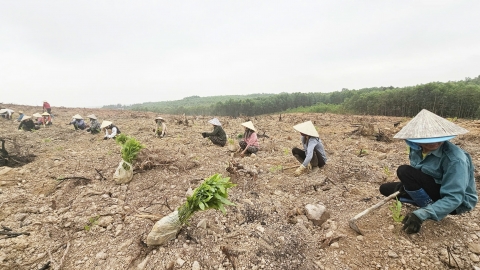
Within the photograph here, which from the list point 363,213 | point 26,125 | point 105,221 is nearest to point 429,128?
point 363,213

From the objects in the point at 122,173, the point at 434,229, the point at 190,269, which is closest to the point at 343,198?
the point at 434,229

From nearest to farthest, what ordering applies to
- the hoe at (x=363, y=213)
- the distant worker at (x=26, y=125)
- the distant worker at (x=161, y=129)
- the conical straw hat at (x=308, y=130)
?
the hoe at (x=363, y=213), the conical straw hat at (x=308, y=130), the distant worker at (x=161, y=129), the distant worker at (x=26, y=125)

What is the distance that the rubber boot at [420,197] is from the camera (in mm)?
2523

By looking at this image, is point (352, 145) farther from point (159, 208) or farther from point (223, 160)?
point (159, 208)

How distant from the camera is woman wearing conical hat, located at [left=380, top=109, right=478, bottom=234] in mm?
2135

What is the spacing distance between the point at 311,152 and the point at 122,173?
358 centimetres

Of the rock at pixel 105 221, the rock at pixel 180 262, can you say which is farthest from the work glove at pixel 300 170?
the rock at pixel 105 221

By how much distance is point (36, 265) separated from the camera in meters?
2.45

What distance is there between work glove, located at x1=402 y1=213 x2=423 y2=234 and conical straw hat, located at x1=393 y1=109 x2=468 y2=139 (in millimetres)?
802

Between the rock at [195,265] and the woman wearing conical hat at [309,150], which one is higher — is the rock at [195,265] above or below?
below

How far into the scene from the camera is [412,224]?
2352mm

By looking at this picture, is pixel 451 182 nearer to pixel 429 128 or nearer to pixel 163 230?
pixel 429 128

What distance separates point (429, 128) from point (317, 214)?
1.62m

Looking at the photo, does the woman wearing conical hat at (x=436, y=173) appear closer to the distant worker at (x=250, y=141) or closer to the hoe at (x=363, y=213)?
the hoe at (x=363, y=213)
